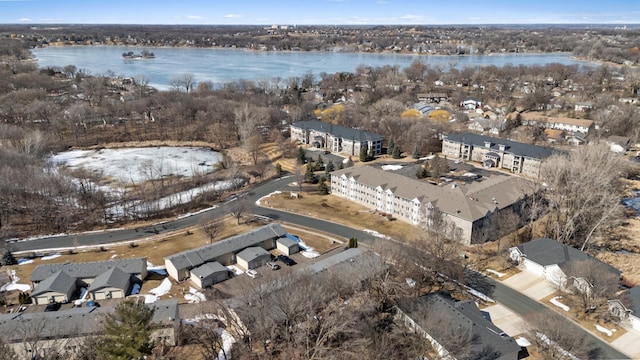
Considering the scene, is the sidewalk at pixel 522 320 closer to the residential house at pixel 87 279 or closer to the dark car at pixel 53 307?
the residential house at pixel 87 279

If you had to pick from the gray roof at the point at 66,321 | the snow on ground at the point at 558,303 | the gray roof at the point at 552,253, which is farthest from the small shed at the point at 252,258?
the snow on ground at the point at 558,303

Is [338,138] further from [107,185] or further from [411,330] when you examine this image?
[411,330]

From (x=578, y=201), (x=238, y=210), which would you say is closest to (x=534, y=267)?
(x=578, y=201)

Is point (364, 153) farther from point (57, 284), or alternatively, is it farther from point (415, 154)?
point (57, 284)

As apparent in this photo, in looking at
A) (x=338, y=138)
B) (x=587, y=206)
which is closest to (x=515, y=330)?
(x=587, y=206)

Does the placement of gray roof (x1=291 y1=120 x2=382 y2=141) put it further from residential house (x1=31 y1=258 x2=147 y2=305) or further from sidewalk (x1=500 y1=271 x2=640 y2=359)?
residential house (x1=31 y1=258 x2=147 y2=305)

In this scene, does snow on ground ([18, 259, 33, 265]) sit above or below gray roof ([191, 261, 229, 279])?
below

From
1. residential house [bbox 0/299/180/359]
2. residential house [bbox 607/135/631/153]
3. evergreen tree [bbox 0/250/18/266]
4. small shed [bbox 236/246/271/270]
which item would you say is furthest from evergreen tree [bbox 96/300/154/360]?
residential house [bbox 607/135/631/153]
